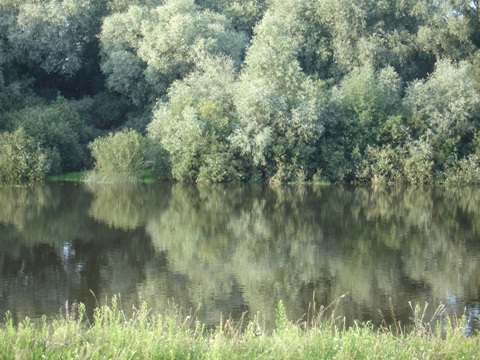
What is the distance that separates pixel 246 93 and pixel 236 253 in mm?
21375

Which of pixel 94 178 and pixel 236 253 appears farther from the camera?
pixel 94 178

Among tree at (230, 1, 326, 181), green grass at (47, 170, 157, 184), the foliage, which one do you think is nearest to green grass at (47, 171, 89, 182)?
green grass at (47, 170, 157, 184)

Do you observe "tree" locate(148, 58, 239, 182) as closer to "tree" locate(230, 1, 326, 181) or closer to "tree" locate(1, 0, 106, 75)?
"tree" locate(230, 1, 326, 181)

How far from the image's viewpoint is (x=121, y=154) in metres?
38.8

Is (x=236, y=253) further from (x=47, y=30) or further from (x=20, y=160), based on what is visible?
(x=47, y=30)

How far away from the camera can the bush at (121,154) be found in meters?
38.8

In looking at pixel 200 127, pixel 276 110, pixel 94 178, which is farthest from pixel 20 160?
pixel 276 110

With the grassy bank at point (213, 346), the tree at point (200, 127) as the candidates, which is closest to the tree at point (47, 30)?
the tree at point (200, 127)

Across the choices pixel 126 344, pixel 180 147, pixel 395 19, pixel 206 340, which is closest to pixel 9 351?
pixel 126 344

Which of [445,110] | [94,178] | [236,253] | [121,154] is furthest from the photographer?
[445,110]

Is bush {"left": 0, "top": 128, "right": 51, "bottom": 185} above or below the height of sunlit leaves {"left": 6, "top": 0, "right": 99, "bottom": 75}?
below

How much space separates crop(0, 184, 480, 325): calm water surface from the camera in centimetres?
1409

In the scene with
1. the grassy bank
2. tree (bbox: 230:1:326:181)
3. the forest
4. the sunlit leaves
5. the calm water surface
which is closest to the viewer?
the grassy bank

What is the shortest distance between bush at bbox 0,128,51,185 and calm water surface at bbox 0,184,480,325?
362 cm
